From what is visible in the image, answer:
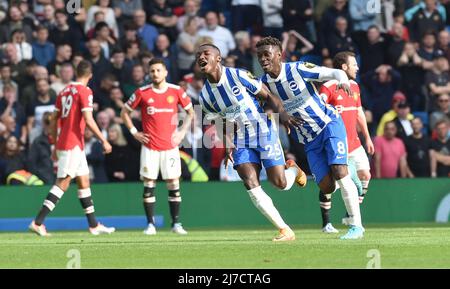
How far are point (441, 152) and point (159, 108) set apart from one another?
246 inches

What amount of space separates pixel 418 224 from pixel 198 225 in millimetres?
3936

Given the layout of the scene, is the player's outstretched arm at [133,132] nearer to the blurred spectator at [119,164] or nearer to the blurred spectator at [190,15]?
the blurred spectator at [119,164]

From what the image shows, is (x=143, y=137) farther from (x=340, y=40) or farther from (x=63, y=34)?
(x=340, y=40)

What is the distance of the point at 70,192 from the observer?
72.0 feet

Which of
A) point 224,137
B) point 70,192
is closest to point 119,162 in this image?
point 70,192

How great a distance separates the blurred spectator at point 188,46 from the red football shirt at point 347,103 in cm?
682

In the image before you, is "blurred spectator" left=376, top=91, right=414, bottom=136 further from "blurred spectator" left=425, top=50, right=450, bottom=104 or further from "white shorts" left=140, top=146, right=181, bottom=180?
"white shorts" left=140, top=146, right=181, bottom=180

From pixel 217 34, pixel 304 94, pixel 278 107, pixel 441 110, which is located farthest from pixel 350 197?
pixel 217 34

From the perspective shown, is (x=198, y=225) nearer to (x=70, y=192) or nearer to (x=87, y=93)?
(x=70, y=192)

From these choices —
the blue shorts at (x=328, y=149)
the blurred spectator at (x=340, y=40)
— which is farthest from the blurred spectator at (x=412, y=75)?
the blue shorts at (x=328, y=149)

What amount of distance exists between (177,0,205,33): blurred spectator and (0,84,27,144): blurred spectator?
12.1 ft

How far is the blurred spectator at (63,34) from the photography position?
24297 millimetres

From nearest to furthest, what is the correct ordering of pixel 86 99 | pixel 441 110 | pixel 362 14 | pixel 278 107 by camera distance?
pixel 278 107 → pixel 86 99 → pixel 441 110 → pixel 362 14

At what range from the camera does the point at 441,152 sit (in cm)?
2264
